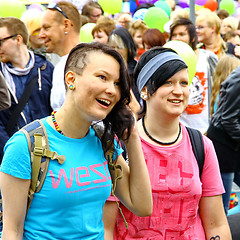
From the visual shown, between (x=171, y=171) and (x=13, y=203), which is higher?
(x=13, y=203)

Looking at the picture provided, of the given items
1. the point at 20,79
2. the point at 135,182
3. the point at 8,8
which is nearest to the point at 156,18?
the point at 8,8

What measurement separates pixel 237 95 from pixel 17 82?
196 centimetres

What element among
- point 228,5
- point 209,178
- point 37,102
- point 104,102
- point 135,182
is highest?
point 104,102

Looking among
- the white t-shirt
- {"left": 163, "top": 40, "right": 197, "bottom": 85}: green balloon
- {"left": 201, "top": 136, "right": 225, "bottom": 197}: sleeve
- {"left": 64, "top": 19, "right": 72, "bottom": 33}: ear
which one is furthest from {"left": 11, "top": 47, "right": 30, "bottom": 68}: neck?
{"left": 201, "top": 136, "right": 225, "bottom": 197}: sleeve

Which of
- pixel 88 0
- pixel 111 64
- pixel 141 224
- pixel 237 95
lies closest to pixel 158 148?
pixel 141 224

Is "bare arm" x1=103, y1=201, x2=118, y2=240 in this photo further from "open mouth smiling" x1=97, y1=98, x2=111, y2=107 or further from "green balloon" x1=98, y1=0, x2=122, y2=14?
"green balloon" x1=98, y1=0, x2=122, y2=14

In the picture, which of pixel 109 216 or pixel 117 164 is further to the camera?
pixel 109 216

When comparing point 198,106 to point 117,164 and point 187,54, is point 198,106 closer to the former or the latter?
point 187,54

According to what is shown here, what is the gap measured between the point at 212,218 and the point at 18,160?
3.91 ft

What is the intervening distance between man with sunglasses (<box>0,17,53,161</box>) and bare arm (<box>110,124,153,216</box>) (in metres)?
2.10

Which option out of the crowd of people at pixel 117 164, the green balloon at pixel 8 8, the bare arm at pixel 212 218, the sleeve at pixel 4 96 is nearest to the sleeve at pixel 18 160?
the crowd of people at pixel 117 164

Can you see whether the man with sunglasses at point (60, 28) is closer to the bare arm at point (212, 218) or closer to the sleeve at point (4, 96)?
the sleeve at point (4, 96)

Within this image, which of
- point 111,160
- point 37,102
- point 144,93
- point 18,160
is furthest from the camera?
point 37,102

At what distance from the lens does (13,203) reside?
1.87 meters
